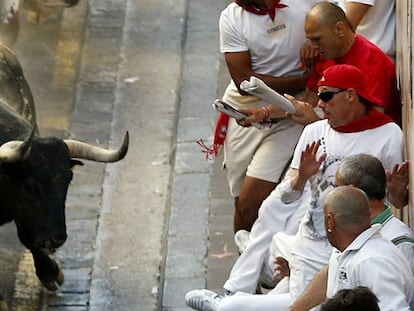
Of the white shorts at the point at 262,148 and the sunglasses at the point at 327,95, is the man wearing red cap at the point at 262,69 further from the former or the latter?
the sunglasses at the point at 327,95

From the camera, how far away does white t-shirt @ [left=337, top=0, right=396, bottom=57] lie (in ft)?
36.0

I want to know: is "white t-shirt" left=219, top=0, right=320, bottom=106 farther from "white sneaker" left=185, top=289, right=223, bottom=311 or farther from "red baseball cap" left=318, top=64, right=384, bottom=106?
"white sneaker" left=185, top=289, right=223, bottom=311

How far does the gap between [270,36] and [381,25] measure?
0.96m

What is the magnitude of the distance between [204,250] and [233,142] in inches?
53.7

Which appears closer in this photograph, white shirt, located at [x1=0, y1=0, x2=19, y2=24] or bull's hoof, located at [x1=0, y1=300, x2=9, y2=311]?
bull's hoof, located at [x1=0, y1=300, x2=9, y2=311]

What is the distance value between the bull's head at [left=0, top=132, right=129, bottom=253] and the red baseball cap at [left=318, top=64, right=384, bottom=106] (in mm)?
1977

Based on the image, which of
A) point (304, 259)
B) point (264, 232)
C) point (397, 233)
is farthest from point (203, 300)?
point (397, 233)

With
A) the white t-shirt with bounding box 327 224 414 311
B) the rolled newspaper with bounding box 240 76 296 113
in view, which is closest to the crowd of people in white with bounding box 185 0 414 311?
the white t-shirt with bounding box 327 224 414 311

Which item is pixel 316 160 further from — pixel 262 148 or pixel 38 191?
pixel 38 191

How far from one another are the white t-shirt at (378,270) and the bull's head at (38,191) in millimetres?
3226

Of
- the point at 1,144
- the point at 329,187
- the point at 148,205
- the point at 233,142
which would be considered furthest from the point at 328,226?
the point at 148,205

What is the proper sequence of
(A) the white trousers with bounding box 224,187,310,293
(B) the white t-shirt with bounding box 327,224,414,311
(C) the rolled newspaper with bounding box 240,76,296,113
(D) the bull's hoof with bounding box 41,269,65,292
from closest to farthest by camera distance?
(B) the white t-shirt with bounding box 327,224,414,311
(C) the rolled newspaper with bounding box 240,76,296,113
(A) the white trousers with bounding box 224,187,310,293
(D) the bull's hoof with bounding box 41,269,65,292

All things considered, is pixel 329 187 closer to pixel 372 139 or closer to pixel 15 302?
pixel 372 139

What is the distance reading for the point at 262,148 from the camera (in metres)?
10.9
